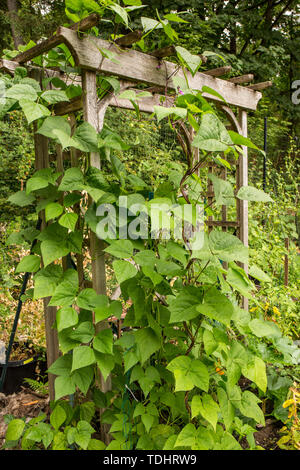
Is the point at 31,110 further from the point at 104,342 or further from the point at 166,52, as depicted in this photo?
the point at 104,342

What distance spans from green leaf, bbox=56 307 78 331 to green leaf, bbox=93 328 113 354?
0.40 ft

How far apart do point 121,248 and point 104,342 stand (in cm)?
35

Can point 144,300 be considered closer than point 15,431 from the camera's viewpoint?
Yes

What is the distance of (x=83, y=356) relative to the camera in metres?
1.39

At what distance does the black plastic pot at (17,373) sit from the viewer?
97.7 inches

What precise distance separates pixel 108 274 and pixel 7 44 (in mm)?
5442

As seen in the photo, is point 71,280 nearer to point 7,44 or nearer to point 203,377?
point 203,377

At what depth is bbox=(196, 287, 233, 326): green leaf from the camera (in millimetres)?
1217

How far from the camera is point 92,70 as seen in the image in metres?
1.54

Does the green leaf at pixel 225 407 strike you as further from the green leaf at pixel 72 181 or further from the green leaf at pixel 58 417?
the green leaf at pixel 72 181

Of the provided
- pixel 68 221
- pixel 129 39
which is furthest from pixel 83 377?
pixel 129 39

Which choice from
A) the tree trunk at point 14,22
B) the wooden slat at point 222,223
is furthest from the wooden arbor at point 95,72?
the tree trunk at point 14,22

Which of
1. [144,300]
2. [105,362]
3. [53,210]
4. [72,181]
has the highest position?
[72,181]

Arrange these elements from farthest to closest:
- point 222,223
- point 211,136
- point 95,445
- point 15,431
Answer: point 222,223 < point 15,431 < point 95,445 < point 211,136
